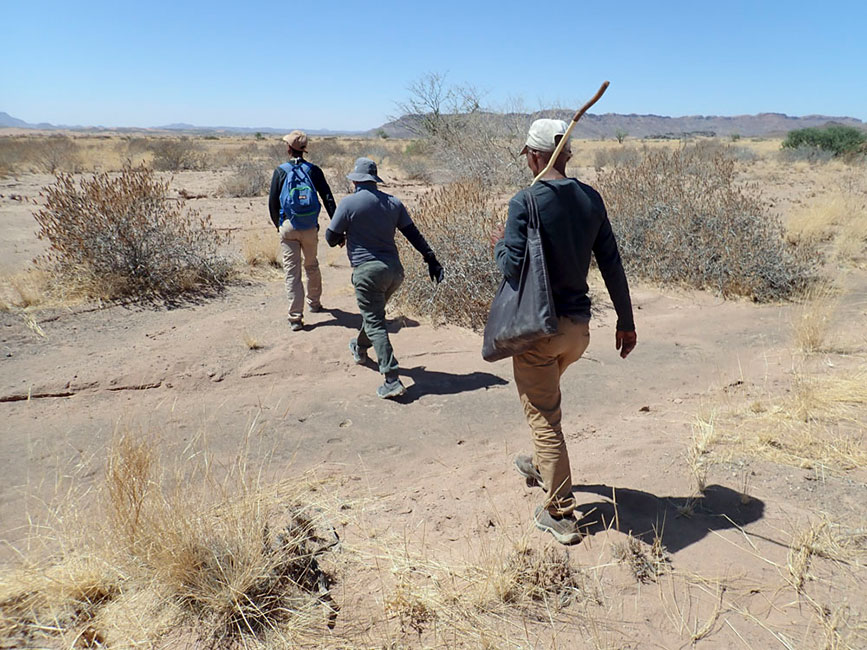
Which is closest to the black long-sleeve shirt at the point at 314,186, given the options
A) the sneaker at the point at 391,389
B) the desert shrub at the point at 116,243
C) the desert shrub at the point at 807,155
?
the sneaker at the point at 391,389

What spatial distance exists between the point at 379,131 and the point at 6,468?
2358 inches

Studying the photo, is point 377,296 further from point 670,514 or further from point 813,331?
point 813,331

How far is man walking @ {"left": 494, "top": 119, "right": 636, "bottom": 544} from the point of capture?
2.56 m

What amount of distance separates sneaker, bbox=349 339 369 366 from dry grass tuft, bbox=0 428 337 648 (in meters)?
2.87

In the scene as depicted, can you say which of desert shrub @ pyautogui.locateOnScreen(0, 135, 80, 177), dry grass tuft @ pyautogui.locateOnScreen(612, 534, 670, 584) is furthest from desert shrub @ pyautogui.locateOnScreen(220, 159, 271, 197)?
dry grass tuft @ pyautogui.locateOnScreen(612, 534, 670, 584)

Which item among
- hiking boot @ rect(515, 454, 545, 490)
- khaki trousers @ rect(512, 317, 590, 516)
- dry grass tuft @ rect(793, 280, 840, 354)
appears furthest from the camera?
dry grass tuft @ rect(793, 280, 840, 354)

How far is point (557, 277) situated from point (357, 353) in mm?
3192

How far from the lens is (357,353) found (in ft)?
18.2

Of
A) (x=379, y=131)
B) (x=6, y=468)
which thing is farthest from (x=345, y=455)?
(x=379, y=131)

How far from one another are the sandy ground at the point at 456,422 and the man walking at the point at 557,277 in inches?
12.8

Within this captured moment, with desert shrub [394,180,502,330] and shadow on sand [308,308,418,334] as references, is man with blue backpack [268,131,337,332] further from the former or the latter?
desert shrub [394,180,502,330]

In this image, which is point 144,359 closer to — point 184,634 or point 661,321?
point 184,634

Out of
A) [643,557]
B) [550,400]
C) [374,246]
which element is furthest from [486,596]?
[374,246]

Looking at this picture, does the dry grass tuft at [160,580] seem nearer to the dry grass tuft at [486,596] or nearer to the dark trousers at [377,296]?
the dry grass tuft at [486,596]
